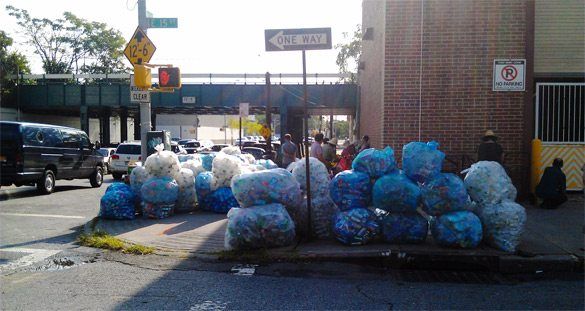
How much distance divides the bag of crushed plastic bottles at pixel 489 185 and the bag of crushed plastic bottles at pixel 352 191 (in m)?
1.41

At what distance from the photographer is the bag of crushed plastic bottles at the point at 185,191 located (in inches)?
392

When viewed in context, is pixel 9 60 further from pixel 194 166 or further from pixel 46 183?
pixel 194 166

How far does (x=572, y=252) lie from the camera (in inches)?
248

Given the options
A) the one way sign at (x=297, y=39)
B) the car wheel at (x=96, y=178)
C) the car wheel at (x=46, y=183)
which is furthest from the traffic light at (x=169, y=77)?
the car wheel at (x=96, y=178)

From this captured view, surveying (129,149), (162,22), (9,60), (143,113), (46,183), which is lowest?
(46,183)

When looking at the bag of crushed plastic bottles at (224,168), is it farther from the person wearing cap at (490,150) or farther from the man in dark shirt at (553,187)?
the man in dark shirt at (553,187)

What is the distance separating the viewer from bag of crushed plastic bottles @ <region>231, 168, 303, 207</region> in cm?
663

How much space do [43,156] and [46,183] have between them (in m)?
0.82

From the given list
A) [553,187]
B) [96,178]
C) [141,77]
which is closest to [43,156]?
[96,178]

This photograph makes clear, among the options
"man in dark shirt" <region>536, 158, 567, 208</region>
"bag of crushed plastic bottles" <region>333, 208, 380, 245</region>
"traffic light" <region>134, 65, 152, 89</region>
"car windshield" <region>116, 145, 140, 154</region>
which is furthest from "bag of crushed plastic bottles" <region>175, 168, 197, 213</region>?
"car windshield" <region>116, 145, 140, 154</region>

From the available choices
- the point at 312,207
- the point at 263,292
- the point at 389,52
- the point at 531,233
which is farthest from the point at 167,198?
the point at 531,233

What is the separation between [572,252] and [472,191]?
4.74ft

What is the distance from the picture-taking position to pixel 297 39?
23.1 ft

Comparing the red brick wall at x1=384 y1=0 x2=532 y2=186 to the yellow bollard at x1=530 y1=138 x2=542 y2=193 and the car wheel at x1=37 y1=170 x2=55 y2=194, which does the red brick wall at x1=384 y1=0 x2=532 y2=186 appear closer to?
the yellow bollard at x1=530 y1=138 x2=542 y2=193
